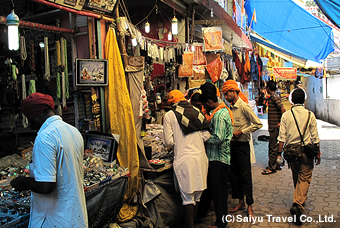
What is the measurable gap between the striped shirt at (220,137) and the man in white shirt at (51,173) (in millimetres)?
2283

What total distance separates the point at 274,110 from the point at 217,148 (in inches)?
140

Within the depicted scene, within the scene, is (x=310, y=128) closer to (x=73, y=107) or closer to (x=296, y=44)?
(x=73, y=107)

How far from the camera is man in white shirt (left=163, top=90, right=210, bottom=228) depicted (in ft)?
14.1

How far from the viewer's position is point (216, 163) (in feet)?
14.8

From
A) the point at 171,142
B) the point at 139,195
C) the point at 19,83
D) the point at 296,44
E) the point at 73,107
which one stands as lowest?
the point at 139,195

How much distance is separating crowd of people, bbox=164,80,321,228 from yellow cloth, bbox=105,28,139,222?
561mm

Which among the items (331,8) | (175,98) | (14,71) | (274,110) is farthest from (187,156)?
(274,110)

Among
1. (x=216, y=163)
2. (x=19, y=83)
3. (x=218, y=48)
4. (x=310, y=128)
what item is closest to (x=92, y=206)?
(x=216, y=163)

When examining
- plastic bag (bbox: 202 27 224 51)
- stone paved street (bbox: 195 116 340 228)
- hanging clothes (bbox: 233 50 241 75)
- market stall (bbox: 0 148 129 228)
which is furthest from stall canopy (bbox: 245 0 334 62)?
market stall (bbox: 0 148 129 228)

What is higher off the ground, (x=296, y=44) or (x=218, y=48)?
(x=296, y=44)

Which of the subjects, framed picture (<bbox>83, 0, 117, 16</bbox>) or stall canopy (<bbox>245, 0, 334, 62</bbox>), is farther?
stall canopy (<bbox>245, 0, 334, 62</bbox>)

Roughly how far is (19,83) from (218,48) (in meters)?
4.61

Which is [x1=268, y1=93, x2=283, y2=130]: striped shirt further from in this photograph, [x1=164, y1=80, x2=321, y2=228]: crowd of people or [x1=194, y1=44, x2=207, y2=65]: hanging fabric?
[x1=164, y1=80, x2=321, y2=228]: crowd of people

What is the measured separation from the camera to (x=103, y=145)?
4.57 metres
